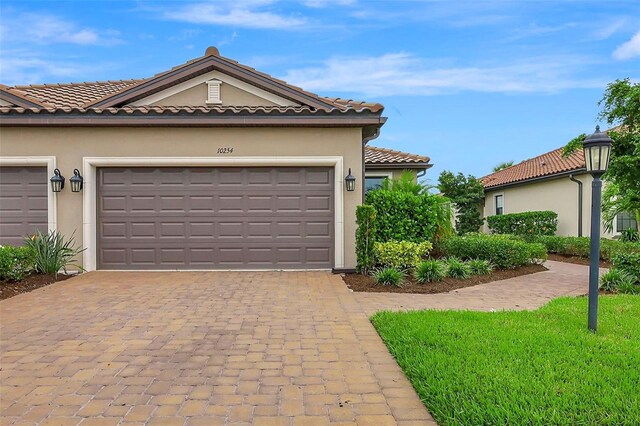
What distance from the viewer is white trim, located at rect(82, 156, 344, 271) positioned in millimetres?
8938

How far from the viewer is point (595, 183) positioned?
4.60 m

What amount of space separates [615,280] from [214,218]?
8313 mm

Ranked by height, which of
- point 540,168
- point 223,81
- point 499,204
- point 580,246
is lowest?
point 580,246

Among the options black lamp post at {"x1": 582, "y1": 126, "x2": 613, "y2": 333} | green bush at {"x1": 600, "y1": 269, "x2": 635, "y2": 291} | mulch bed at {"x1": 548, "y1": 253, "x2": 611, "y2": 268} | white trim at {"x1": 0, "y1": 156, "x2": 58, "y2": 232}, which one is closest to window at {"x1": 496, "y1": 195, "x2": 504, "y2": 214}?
mulch bed at {"x1": 548, "y1": 253, "x2": 611, "y2": 268}

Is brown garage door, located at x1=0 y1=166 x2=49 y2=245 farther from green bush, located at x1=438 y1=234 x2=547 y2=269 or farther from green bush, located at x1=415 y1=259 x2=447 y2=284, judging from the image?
green bush, located at x1=438 y1=234 x2=547 y2=269

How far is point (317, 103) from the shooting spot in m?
10.0

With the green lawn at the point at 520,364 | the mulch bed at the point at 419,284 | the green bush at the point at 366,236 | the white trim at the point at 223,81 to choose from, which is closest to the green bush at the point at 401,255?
the green bush at the point at 366,236

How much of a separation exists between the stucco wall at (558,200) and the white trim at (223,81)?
1213cm

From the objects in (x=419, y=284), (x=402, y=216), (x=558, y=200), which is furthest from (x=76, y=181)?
(x=558, y=200)

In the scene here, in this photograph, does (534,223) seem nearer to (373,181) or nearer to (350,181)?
(373,181)

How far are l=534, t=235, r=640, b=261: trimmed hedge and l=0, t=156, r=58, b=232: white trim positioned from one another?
Result: 45.2ft

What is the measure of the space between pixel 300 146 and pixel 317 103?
5.31 feet

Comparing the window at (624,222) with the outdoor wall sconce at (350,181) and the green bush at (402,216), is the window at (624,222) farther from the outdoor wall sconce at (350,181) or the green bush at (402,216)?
the outdoor wall sconce at (350,181)

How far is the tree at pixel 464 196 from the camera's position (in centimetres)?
1936
